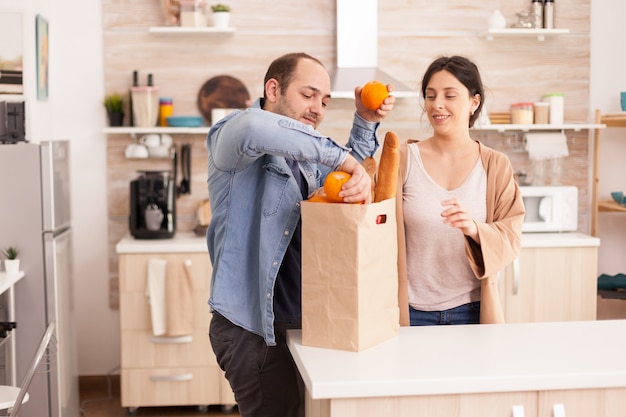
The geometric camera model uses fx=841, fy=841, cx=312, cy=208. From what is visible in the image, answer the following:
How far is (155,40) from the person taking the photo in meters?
4.61

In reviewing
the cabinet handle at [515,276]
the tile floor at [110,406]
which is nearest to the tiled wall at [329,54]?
the tile floor at [110,406]

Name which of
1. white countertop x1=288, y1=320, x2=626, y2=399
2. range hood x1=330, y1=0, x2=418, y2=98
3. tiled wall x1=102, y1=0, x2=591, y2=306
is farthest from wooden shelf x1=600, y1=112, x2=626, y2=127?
white countertop x1=288, y1=320, x2=626, y2=399

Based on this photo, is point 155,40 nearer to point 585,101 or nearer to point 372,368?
point 585,101

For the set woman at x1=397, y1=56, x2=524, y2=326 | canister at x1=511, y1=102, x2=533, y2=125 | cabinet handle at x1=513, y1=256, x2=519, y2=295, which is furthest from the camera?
canister at x1=511, y1=102, x2=533, y2=125

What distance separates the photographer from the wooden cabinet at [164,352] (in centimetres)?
420

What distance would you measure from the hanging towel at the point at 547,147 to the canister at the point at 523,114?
121 millimetres

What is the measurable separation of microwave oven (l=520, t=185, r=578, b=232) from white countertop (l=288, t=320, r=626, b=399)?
97.2 inches

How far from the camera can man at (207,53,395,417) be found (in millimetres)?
1959

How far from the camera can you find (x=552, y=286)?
4.35m

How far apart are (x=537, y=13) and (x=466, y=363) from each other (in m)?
3.32

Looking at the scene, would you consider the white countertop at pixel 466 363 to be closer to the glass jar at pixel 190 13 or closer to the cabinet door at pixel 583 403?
the cabinet door at pixel 583 403

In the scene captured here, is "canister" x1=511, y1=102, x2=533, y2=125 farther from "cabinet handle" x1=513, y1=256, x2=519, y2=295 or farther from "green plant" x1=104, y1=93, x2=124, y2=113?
"green plant" x1=104, y1=93, x2=124, y2=113

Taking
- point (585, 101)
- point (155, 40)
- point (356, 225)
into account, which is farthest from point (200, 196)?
point (356, 225)

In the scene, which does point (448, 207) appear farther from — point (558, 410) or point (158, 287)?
point (158, 287)
